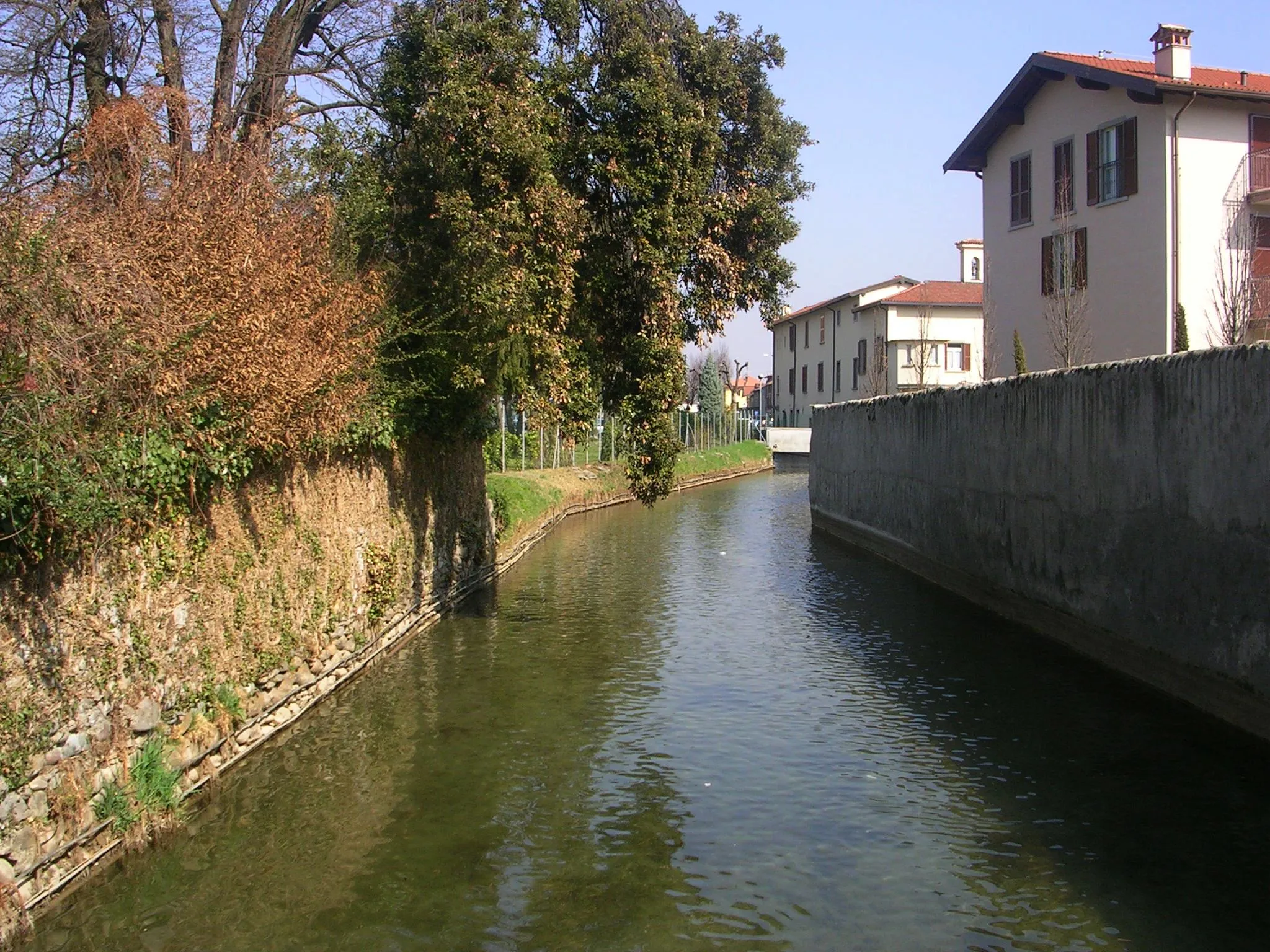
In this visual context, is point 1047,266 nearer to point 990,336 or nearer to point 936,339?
point 990,336

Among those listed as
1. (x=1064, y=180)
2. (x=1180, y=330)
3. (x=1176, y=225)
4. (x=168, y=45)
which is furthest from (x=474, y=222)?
(x=1064, y=180)

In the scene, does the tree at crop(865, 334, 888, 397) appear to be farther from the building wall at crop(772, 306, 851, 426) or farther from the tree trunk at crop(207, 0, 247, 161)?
the tree trunk at crop(207, 0, 247, 161)

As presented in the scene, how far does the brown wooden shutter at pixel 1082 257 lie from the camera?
1198 inches

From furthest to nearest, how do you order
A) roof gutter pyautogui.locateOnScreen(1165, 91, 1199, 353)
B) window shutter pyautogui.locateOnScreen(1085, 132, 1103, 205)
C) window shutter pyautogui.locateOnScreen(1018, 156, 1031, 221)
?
window shutter pyautogui.locateOnScreen(1018, 156, 1031, 221) → window shutter pyautogui.locateOnScreen(1085, 132, 1103, 205) → roof gutter pyautogui.locateOnScreen(1165, 91, 1199, 353)

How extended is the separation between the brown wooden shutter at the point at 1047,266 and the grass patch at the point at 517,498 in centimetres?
1398

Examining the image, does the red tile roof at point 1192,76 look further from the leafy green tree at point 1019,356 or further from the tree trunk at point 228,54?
the tree trunk at point 228,54

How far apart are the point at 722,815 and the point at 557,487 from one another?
24.0 meters

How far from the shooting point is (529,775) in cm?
984

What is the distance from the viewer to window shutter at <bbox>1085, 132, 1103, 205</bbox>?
30094 millimetres

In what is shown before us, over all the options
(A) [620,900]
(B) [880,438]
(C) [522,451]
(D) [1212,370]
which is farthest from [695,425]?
(A) [620,900]

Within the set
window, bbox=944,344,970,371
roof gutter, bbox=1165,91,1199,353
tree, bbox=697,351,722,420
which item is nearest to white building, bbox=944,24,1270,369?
roof gutter, bbox=1165,91,1199,353

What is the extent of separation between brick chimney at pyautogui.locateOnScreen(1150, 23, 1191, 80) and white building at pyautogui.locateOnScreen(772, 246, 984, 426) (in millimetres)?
15295

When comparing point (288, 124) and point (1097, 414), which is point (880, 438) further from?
point (288, 124)

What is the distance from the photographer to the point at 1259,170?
28250 mm
